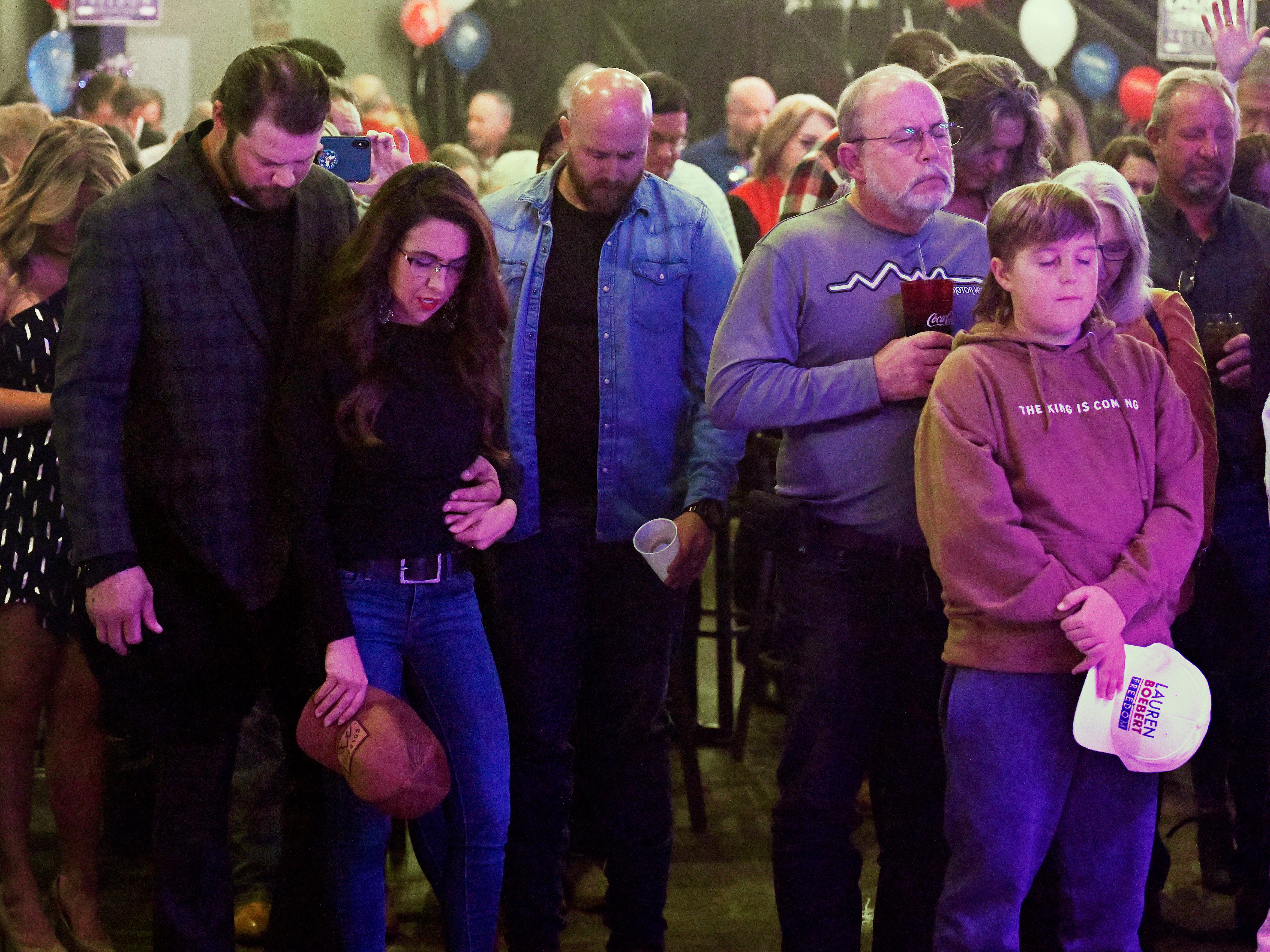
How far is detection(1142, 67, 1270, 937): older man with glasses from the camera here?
306 cm

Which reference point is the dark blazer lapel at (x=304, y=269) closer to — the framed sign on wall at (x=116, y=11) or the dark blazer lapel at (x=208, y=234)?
the dark blazer lapel at (x=208, y=234)

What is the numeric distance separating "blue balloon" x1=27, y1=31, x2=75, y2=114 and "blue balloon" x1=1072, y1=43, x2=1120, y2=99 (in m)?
5.57

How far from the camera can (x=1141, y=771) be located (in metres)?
2.17

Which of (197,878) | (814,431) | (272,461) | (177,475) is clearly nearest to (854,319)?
(814,431)

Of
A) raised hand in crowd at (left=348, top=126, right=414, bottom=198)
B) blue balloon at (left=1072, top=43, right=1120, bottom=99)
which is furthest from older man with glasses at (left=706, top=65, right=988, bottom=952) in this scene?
blue balloon at (left=1072, top=43, right=1120, bottom=99)

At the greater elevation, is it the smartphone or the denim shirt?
the smartphone

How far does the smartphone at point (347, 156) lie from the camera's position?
2826mm

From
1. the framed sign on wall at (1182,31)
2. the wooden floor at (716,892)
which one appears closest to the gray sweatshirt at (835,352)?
the wooden floor at (716,892)

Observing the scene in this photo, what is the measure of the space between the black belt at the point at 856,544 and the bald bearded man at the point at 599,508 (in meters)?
0.32

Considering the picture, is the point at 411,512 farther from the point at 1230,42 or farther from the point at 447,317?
the point at 1230,42

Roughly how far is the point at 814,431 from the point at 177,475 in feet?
3.60

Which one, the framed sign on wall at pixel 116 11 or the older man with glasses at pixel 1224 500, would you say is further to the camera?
the framed sign on wall at pixel 116 11

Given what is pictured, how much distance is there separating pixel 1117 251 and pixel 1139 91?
20.1 ft

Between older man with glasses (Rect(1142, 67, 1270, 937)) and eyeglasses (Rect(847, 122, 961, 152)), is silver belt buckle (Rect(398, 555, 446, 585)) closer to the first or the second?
eyeglasses (Rect(847, 122, 961, 152))
